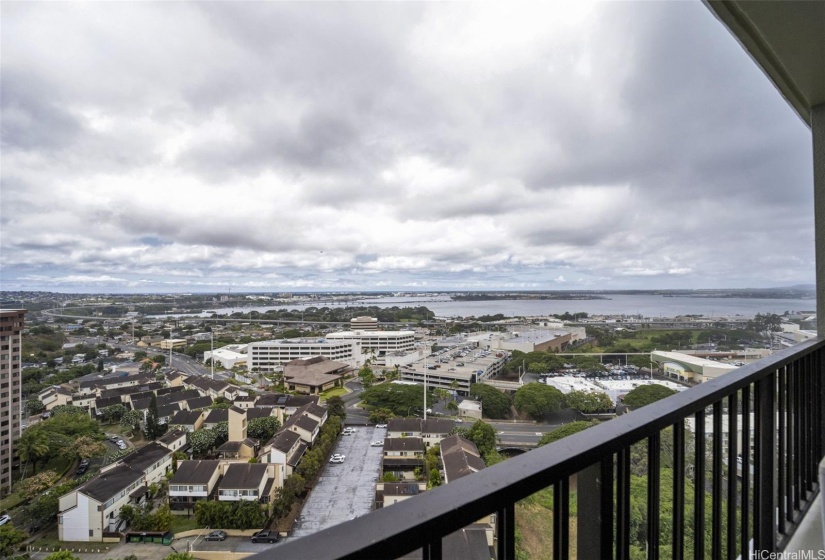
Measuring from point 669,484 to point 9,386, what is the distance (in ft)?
9.60

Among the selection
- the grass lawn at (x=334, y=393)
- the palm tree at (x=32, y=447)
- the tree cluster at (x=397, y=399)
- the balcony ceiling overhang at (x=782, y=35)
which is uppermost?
the balcony ceiling overhang at (x=782, y=35)

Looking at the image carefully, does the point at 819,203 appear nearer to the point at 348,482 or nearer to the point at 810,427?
the point at 810,427

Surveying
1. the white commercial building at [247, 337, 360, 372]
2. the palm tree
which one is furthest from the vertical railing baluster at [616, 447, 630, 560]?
the white commercial building at [247, 337, 360, 372]

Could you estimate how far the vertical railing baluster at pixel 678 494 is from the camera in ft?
2.70

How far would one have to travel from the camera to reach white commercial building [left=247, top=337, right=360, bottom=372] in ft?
15.6

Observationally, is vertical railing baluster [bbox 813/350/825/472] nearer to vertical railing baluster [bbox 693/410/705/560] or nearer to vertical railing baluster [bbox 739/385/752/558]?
vertical railing baluster [bbox 739/385/752/558]

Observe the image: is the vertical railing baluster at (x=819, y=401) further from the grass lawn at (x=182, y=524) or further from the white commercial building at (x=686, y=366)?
the grass lawn at (x=182, y=524)

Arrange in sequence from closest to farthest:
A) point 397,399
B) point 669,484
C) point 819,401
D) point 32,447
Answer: point 669,484 < point 819,401 < point 32,447 < point 397,399

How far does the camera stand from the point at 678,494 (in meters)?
0.84

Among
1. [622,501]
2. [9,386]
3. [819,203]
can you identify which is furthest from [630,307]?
[9,386]

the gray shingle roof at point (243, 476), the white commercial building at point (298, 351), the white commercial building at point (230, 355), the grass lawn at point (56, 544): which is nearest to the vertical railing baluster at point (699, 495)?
the gray shingle roof at point (243, 476)

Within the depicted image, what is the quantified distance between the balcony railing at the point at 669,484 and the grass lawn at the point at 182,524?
1645 mm

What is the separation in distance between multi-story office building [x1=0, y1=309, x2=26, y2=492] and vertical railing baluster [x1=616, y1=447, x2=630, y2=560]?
8.57 feet

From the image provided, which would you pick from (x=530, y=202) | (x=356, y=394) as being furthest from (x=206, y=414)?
(x=530, y=202)
